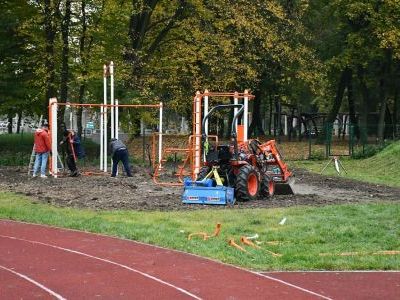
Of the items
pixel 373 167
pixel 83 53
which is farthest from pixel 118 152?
pixel 373 167

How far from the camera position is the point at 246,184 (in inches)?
693

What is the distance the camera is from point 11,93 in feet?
111

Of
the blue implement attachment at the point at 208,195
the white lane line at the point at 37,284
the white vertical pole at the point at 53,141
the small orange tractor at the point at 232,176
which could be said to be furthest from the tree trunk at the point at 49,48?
the white lane line at the point at 37,284

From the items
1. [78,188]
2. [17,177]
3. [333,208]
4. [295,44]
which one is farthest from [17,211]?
[295,44]

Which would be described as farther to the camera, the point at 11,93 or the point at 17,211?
the point at 11,93

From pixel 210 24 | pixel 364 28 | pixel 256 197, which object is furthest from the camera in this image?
pixel 364 28

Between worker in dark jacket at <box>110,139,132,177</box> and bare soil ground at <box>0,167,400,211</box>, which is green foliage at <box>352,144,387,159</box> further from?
worker in dark jacket at <box>110,139,132,177</box>

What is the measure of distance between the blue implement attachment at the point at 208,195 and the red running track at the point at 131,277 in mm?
5213

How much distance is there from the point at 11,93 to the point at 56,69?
2.84m

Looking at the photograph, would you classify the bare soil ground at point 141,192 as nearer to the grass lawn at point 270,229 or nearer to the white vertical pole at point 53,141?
the white vertical pole at point 53,141

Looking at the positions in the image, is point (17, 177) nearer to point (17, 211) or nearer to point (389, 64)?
point (17, 211)

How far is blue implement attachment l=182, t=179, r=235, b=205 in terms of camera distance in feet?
56.0

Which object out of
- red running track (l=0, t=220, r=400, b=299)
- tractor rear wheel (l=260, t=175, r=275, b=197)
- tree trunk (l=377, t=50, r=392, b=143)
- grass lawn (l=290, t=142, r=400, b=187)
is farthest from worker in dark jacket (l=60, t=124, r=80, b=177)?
tree trunk (l=377, t=50, r=392, b=143)

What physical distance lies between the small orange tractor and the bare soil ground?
0.30 m
